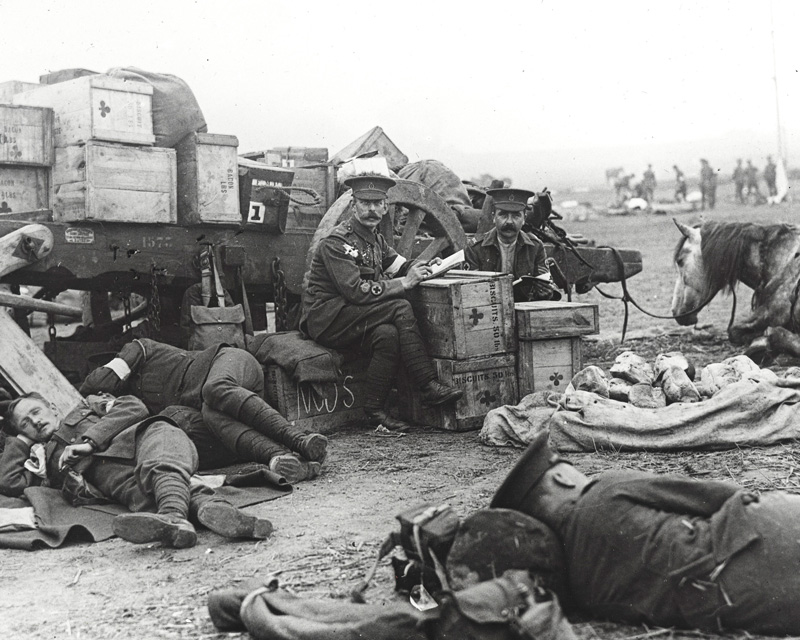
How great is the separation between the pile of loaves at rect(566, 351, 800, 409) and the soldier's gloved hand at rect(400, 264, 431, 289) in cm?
120

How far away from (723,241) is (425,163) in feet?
9.30

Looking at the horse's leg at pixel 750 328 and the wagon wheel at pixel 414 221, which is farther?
the horse's leg at pixel 750 328

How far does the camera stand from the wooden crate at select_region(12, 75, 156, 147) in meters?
6.37

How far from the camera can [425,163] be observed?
8586mm

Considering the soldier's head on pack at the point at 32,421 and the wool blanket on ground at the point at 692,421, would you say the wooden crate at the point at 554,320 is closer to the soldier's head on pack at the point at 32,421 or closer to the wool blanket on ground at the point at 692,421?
the wool blanket on ground at the point at 692,421

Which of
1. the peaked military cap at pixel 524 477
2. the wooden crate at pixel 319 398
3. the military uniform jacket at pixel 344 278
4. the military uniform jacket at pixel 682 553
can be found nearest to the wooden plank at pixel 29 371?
Answer: the wooden crate at pixel 319 398

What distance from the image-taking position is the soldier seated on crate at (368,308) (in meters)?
6.57

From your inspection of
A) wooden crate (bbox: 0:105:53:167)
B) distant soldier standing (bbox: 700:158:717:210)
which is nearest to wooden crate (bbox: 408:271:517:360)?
wooden crate (bbox: 0:105:53:167)

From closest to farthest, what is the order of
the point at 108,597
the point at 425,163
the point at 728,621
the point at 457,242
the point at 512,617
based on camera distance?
1. the point at 512,617
2. the point at 728,621
3. the point at 108,597
4. the point at 457,242
5. the point at 425,163

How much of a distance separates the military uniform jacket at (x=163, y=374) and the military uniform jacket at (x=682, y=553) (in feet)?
10.5

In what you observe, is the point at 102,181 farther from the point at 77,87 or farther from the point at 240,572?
the point at 240,572

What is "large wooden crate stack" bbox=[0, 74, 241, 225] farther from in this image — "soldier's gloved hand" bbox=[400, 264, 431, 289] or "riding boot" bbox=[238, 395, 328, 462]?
"riding boot" bbox=[238, 395, 328, 462]

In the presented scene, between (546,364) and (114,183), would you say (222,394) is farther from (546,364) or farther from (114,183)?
(546,364)

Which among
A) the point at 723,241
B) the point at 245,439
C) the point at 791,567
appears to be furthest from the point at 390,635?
the point at 723,241
